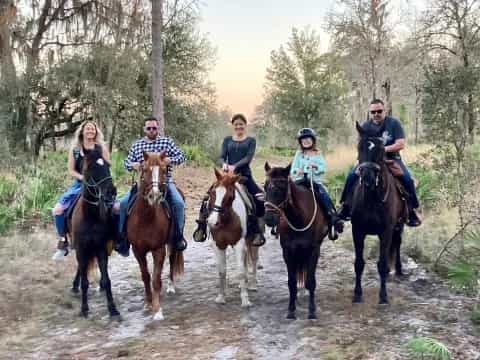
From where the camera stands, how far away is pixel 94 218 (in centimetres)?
559

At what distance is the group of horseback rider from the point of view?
5938mm

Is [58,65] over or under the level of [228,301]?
over

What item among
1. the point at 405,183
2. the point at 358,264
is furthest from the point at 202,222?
the point at 405,183

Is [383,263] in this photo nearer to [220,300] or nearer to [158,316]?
[220,300]

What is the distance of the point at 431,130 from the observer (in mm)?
7520

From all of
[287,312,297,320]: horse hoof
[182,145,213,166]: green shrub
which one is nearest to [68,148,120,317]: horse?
[287,312,297,320]: horse hoof

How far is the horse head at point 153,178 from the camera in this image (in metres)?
5.05

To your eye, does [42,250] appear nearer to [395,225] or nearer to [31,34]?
[395,225]

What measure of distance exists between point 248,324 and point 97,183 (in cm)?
237

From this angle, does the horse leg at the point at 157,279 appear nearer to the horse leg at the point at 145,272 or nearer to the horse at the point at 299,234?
the horse leg at the point at 145,272

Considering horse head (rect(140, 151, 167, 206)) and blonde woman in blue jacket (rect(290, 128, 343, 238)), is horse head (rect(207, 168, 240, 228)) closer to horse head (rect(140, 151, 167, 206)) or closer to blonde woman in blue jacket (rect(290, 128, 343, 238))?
horse head (rect(140, 151, 167, 206))

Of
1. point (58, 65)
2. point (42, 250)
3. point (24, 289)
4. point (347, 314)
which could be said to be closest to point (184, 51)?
point (58, 65)

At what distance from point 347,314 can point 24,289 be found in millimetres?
4633

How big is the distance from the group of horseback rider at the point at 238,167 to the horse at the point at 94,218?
260 millimetres
